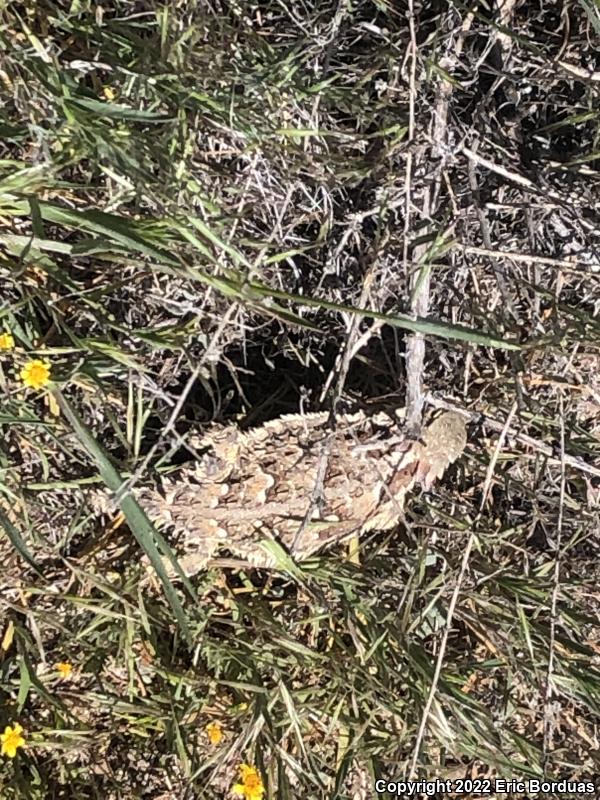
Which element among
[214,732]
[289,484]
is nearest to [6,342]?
[289,484]

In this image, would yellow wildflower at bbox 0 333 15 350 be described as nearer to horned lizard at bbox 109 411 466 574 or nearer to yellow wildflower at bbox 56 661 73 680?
horned lizard at bbox 109 411 466 574

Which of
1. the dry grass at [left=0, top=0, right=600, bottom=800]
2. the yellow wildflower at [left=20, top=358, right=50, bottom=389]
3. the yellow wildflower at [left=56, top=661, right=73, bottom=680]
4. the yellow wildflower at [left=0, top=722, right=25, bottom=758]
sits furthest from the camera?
the yellow wildflower at [left=56, top=661, right=73, bottom=680]

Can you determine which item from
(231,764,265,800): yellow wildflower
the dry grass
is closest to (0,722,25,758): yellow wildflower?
the dry grass

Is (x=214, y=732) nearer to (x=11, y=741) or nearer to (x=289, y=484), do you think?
(x=11, y=741)

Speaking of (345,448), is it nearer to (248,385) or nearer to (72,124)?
(248,385)

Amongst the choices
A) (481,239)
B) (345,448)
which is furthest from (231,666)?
(481,239)
